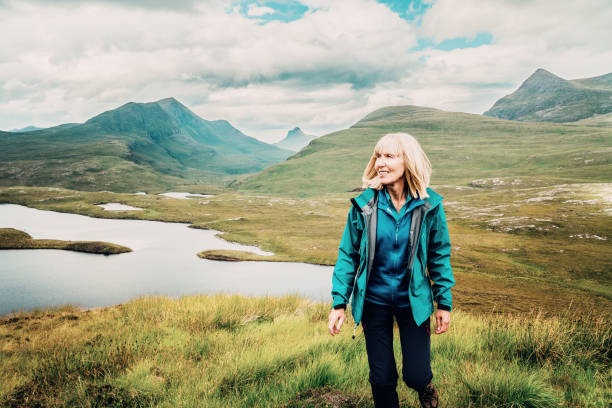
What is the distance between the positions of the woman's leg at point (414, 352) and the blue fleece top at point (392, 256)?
0.80ft

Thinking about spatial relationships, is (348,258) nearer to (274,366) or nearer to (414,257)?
(414,257)

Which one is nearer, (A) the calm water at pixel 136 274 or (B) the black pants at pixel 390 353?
(B) the black pants at pixel 390 353

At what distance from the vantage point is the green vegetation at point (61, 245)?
52.1 metres

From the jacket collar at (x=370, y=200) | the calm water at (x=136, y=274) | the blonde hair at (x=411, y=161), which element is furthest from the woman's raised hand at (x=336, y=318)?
the calm water at (x=136, y=274)

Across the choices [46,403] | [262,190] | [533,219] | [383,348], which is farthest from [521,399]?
[262,190]

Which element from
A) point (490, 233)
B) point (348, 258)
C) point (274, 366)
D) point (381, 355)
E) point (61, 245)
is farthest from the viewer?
point (490, 233)

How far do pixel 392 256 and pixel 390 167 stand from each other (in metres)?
1.19

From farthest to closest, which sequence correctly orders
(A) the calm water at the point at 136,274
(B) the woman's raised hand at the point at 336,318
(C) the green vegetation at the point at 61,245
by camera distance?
1. (C) the green vegetation at the point at 61,245
2. (A) the calm water at the point at 136,274
3. (B) the woman's raised hand at the point at 336,318

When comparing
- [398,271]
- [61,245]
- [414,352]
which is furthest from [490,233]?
[61,245]

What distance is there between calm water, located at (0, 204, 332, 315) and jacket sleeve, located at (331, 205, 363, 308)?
19.7 metres

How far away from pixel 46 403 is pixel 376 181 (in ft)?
19.4

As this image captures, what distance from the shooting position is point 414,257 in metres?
4.09

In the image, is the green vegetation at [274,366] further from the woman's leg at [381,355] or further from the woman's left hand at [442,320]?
the woman's left hand at [442,320]

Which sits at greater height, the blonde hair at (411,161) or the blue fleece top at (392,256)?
the blonde hair at (411,161)
